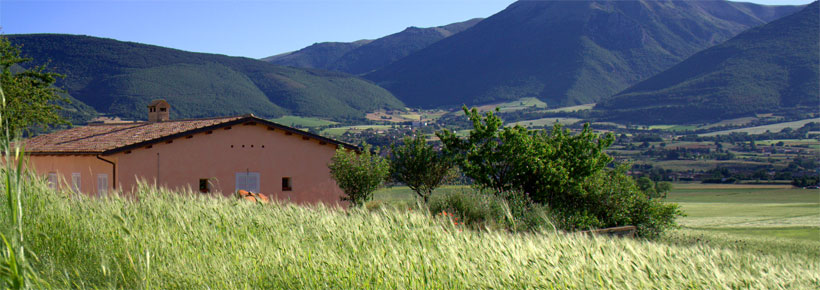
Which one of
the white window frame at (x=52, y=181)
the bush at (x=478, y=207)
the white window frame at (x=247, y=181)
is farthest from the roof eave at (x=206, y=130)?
the bush at (x=478, y=207)

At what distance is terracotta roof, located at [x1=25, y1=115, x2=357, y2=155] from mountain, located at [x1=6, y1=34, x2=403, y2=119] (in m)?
95.1

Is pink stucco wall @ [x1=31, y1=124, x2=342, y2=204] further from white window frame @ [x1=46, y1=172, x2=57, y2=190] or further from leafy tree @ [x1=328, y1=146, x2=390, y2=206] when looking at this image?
leafy tree @ [x1=328, y1=146, x2=390, y2=206]

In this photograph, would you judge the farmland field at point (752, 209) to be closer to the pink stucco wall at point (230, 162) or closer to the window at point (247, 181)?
the pink stucco wall at point (230, 162)

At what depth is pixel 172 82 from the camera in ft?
497

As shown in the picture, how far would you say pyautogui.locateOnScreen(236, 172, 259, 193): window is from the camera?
1056 inches

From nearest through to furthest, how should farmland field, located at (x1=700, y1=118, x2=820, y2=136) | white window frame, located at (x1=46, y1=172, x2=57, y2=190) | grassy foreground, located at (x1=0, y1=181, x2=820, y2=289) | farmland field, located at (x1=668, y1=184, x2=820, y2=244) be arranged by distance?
1. grassy foreground, located at (x1=0, y1=181, x2=820, y2=289)
2. white window frame, located at (x1=46, y1=172, x2=57, y2=190)
3. farmland field, located at (x1=668, y1=184, x2=820, y2=244)
4. farmland field, located at (x1=700, y1=118, x2=820, y2=136)

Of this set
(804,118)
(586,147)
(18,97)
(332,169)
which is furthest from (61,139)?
(804,118)

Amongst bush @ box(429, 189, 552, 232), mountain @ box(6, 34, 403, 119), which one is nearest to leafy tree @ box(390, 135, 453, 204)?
bush @ box(429, 189, 552, 232)

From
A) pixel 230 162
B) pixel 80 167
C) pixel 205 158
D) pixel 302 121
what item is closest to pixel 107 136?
pixel 80 167

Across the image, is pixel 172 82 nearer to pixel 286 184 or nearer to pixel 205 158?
pixel 286 184

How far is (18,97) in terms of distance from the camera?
28.6m

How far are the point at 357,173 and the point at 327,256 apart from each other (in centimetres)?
1931

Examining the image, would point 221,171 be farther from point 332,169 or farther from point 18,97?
point 18,97

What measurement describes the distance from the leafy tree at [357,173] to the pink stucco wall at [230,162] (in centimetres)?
133
